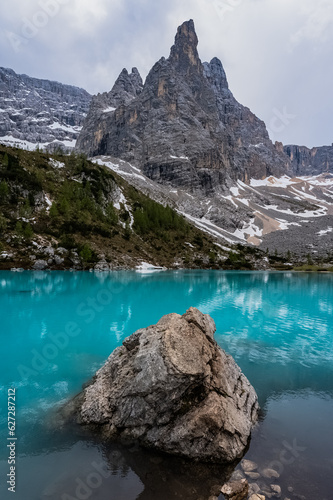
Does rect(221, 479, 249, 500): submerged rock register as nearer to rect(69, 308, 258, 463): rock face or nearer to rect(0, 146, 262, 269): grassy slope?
rect(69, 308, 258, 463): rock face

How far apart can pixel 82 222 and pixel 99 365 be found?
280 feet

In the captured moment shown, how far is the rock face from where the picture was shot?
8703 mm

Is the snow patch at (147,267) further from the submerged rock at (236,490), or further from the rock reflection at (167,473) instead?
the submerged rock at (236,490)

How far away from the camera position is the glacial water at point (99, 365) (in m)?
7.47

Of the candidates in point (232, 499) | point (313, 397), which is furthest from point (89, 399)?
point (313, 397)

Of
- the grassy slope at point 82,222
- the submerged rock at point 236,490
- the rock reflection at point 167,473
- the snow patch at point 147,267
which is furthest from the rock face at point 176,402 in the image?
the snow patch at point 147,267

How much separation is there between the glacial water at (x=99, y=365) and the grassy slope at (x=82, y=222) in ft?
147

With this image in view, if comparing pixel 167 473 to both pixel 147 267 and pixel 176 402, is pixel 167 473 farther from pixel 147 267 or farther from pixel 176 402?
pixel 147 267

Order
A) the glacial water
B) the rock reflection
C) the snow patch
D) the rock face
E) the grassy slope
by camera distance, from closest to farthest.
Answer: the rock reflection, the glacial water, the rock face, the grassy slope, the snow patch

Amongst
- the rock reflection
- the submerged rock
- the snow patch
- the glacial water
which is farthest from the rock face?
the snow patch

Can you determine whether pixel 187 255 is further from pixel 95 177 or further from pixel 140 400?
pixel 140 400

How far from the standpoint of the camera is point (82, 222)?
96312mm

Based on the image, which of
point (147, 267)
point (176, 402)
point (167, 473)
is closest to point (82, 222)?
Result: point (147, 267)

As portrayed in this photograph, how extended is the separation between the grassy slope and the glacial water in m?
44.9
